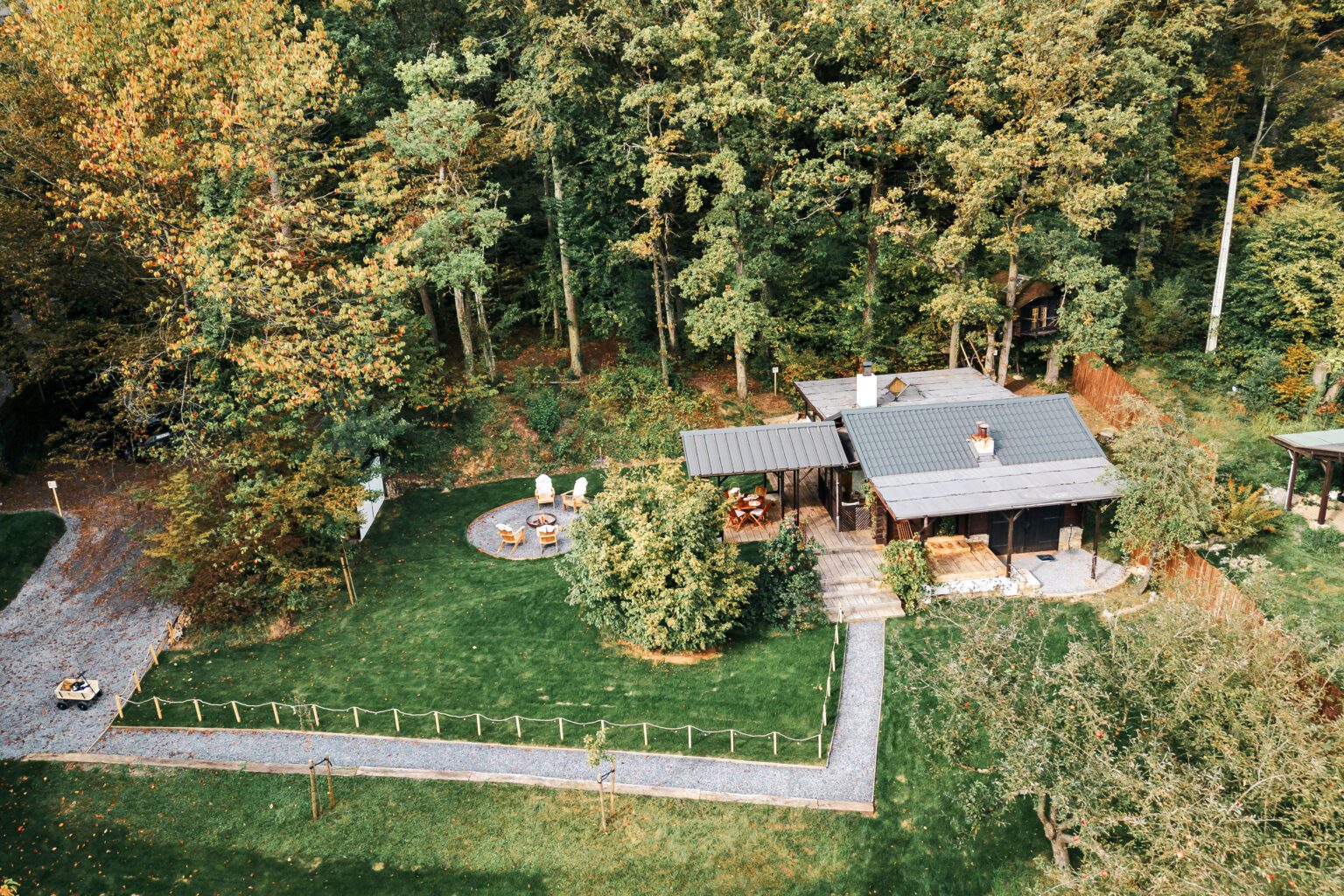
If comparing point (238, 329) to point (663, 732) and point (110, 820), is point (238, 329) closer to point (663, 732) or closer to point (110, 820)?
point (110, 820)

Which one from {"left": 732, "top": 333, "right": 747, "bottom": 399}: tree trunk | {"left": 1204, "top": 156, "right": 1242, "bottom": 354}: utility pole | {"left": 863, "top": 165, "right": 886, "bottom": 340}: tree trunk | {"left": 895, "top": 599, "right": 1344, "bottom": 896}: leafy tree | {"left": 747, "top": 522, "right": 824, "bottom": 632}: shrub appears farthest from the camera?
{"left": 732, "top": 333, "right": 747, "bottom": 399}: tree trunk

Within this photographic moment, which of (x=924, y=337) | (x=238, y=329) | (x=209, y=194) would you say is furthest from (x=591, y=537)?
(x=924, y=337)

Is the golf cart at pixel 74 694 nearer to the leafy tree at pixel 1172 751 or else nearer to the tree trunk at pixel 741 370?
the leafy tree at pixel 1172 751

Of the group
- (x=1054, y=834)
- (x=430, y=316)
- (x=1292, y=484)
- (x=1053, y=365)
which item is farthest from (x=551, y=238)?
(x=1054, y=834)

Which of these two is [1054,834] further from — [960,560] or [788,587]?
[960,560]

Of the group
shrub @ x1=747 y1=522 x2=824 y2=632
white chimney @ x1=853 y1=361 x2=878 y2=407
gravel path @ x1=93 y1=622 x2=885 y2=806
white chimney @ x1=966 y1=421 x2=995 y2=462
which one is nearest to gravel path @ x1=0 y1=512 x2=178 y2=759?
gravel path @ x1=93 y1=622 x2=885 y2=806

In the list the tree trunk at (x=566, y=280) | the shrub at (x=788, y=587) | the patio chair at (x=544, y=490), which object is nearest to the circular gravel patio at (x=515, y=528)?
the patio chair at (x=544, y=490)

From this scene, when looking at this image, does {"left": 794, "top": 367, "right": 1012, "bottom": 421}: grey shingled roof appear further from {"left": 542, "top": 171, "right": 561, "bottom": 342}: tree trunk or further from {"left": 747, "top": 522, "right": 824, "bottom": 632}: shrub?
{"left": 542, "top": 171, "right": 561, "bottom": 342}: tree trunk
